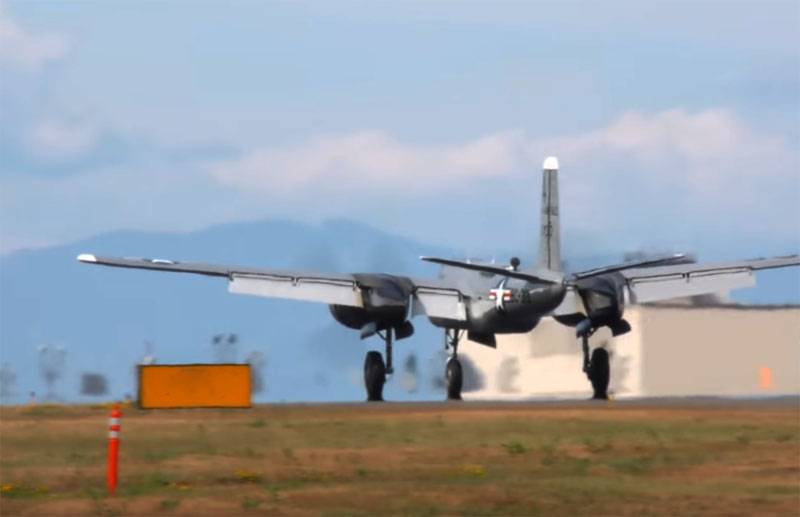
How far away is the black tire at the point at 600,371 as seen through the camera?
5756cm

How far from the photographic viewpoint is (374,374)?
5825 cm

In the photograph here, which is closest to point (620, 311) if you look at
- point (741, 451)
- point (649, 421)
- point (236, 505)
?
point (649, 421)

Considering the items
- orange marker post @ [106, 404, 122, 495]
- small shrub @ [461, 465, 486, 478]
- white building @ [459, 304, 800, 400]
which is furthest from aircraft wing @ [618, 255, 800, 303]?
orange marker post @ [106, 404, 122, 495]

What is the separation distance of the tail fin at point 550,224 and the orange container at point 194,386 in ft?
37.1

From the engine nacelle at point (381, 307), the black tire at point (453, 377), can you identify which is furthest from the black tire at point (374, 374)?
the black tire at point (453, 377)

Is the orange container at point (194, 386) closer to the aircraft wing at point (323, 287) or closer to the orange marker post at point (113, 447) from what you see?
the aircraft wing at point (323, 287)

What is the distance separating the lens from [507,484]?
95.1 ft

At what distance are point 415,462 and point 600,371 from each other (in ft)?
81.8

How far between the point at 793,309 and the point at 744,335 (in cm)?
239

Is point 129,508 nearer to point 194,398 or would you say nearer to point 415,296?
point 194,398

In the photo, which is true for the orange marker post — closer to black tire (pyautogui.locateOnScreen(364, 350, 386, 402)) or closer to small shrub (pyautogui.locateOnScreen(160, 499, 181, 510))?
small shrub (pyautogui.locateOnScreen(160, 499, 181, 510))

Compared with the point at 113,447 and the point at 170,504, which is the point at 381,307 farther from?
the point at 170,504

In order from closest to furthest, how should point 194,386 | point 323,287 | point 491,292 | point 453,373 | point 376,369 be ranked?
point 194,386, point 491,292, point 323,287, point 376,369, point 453,373

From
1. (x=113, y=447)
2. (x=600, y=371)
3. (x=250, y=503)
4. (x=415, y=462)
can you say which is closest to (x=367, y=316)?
(x=600, y=371)
